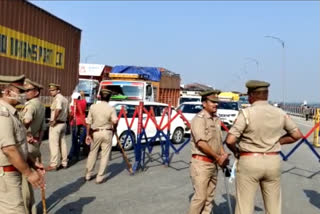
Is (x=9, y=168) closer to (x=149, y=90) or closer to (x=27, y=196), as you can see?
(x=27, y=196)

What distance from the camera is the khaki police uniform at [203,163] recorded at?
4500 millimetres

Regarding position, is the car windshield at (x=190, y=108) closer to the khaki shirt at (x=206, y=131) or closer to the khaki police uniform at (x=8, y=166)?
the khaki shirt at (x=206, y=131)

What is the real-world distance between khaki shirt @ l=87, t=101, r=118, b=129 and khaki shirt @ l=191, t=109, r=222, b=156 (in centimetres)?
280

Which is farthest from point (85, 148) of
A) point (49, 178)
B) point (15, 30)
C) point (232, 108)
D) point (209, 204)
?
point (232, 108)

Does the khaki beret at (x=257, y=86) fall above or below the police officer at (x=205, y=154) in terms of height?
above

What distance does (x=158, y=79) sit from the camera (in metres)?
17.9

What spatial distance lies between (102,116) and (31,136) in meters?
1.82

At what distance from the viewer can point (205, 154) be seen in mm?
4484

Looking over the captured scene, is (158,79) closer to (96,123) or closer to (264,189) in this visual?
(96,123)

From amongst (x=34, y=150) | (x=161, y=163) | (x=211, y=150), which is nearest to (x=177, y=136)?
(x=161, y=163)

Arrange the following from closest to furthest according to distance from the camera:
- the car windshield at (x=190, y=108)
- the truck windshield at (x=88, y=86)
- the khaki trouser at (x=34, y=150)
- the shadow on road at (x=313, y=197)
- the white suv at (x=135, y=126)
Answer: the khaki trouser at (x=34, y=150) < the shadow on road at (x=313, y=197) < the white suv at (x=135, y=126) < the car windshield at (x=190, y=108) < the truck windshield at (x=88, y=86)

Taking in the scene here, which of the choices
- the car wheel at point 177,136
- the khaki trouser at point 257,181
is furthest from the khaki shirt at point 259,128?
the car wheel at point 177,136

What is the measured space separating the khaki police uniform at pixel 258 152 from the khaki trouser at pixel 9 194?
217cm

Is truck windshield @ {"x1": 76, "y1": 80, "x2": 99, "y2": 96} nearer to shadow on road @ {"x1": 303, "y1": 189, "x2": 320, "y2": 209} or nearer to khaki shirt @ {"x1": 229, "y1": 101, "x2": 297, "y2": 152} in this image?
shadow on road @ {"x1": 303, "y1": 189, "x2": 320, "y2": 209}
